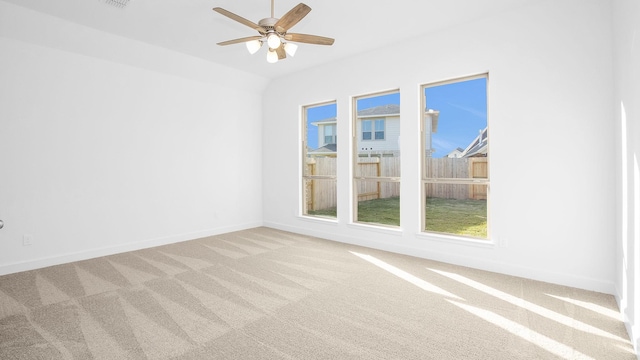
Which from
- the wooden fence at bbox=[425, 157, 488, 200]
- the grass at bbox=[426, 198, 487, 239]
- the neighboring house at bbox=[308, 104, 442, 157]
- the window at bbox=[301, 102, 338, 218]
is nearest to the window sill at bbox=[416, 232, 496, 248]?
the grass at bbox=[426, 198, 487, 239]

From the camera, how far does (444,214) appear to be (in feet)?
17.8

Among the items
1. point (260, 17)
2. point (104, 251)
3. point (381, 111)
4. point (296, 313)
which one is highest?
point (260, 17)

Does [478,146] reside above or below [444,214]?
above

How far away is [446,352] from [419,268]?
1771mm

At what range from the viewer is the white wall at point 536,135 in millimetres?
3066

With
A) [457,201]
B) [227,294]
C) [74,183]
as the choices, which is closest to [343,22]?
[457,201]

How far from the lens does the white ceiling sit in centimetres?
337

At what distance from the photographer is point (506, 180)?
3611mm

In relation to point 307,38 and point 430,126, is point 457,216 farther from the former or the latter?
point 307,38

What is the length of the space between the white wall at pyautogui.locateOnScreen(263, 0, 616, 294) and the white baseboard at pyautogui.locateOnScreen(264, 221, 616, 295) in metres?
0.01

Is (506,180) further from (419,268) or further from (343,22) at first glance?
(343,22)

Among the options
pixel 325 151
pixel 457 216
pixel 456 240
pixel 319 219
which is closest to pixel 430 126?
pixel 456 240

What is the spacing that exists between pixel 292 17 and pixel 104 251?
13.4 ft

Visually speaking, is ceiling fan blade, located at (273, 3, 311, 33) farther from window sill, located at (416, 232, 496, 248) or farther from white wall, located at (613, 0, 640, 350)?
window sill, located at (416, 232, 496, 248)
